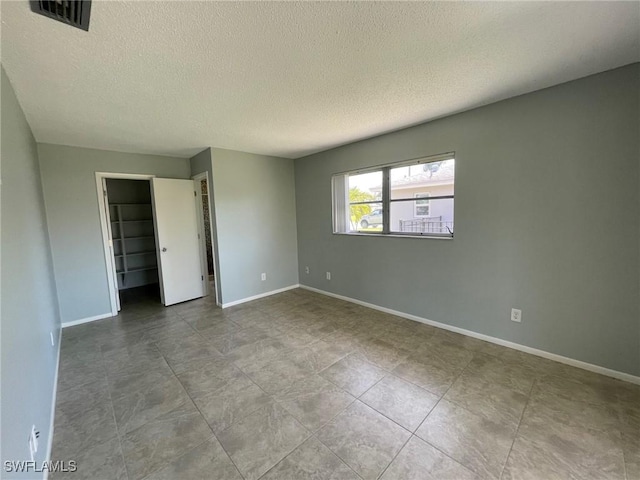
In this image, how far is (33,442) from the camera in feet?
4.33

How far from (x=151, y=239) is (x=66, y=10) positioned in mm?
4847

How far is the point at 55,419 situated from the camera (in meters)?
1.85

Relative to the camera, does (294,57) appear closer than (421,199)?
Yes

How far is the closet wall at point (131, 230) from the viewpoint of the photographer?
490cm

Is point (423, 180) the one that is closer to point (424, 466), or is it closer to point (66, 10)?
point (424, 466)

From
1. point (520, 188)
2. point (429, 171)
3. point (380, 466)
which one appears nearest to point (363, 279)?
point (429, 171)

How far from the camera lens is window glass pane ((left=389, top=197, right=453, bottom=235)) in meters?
2.98

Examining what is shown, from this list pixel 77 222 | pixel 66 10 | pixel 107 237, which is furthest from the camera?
pixel 107 237

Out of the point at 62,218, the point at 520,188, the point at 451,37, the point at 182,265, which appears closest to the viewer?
the point at 451,37

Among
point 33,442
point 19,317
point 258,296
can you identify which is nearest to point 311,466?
point 33,442

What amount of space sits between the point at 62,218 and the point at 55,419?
105 inches

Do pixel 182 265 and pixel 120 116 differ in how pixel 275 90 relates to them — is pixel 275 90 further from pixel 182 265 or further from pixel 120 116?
pixel 182 265

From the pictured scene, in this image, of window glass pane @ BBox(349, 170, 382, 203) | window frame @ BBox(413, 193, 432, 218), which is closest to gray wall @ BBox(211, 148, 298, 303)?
window glass pane @ BBox(349, 170, 382, 203)

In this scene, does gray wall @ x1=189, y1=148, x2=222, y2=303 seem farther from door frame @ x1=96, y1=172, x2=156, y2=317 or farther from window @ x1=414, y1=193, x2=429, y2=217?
window @ x1=414, y1=193, x2=429, y2=217
